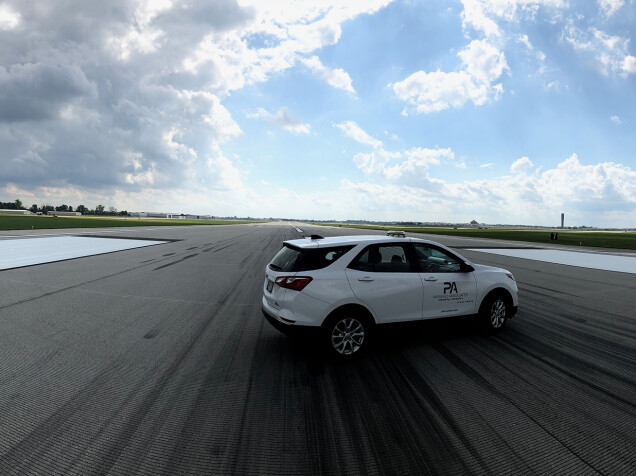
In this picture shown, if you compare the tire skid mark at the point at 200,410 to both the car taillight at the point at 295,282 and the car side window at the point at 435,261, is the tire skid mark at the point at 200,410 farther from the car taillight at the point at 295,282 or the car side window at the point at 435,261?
the car side window at the point at 435,261

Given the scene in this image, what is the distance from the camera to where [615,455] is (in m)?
2.71

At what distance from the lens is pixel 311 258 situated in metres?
4.52

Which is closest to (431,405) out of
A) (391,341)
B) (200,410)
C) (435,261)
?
(391,341)

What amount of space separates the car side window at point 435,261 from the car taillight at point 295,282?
190 centimetres

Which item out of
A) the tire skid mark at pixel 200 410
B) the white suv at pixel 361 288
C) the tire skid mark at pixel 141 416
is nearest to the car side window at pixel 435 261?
the white suv at pixel 361 288

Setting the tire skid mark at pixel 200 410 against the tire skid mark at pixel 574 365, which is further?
the tire skid mark at pixel 574 365

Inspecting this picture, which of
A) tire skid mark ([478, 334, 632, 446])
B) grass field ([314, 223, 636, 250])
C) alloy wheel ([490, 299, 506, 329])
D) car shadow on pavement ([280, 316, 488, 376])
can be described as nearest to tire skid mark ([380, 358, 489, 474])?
car shadow on pavement ([280, 316, 488, 376])

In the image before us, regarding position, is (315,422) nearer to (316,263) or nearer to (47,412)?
(316,263)

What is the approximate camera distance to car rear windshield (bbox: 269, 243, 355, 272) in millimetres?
4461

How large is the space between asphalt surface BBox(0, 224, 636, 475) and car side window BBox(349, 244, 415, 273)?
87cm

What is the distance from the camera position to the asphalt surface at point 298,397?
263 cm

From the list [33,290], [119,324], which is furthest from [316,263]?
[33,290]

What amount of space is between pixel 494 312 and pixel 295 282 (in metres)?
3.68

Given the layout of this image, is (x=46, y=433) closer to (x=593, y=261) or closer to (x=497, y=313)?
(x=497, y=313)
